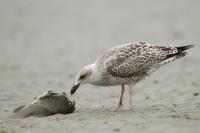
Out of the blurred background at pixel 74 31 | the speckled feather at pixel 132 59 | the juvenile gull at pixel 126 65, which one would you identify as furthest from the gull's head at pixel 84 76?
the blurred background at pixel 74 31

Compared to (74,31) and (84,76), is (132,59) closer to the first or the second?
(84,76)

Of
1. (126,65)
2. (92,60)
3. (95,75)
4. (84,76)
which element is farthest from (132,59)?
(92,60)

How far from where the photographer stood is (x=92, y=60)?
68.0 ft

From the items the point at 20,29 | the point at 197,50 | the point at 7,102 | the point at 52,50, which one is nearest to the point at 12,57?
the point at 52,50

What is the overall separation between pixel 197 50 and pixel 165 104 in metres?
8.44

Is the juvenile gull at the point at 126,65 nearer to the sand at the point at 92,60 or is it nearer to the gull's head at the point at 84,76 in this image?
the gull's head at the point at 84,76

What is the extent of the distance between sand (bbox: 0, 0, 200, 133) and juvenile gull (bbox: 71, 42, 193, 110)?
1.85ft

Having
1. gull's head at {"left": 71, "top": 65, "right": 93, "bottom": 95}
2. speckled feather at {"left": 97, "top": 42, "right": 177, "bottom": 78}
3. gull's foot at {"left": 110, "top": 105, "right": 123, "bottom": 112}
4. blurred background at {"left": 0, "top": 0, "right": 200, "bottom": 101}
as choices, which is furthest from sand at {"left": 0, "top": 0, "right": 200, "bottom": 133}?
speckled feather at {"left": 97, "top": 42, "right": 177, "bottom": 78}

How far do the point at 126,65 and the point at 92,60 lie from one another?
777 cm

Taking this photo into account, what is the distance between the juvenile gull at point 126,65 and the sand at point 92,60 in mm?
564

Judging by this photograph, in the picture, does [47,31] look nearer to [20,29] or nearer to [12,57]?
[20,29]

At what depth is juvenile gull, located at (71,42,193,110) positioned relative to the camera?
512 inches

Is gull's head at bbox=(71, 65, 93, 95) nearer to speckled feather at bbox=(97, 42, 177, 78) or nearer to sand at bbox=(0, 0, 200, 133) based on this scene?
speckled feather at bbox=(97, 42, 177, 78)

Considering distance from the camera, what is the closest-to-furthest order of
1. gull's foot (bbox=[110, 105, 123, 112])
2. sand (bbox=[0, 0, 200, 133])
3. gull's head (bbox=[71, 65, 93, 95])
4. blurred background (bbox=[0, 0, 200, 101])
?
sand (bbox=[0, 0, 200, 133]), gull's foot (bbox=[110, 105, 123, 112]), gull's head (bbox=[71, 65, 93, 95]), blurred background (bbox=[0, 0, 200, 101])
